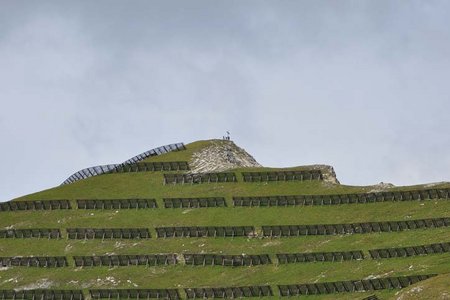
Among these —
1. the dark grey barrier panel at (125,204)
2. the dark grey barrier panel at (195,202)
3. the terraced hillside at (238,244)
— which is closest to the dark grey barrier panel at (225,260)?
the terraced hillside at (238,244)

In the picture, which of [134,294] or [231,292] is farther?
[134,294]

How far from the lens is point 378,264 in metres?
155

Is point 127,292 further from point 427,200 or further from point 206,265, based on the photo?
point 427,200

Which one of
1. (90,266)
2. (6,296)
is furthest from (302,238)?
(6,296)

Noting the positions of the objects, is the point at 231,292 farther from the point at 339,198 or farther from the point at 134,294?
the point at 339,198

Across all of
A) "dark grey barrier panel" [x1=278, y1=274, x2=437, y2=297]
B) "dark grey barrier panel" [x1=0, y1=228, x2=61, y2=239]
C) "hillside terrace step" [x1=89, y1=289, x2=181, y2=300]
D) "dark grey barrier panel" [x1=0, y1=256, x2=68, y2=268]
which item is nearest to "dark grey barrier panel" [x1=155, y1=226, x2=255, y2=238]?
"dark grey barrier panel" [x1=0, y1=256, x2=68, y2=268]

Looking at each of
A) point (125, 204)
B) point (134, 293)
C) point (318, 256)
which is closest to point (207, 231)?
point (125, 204)

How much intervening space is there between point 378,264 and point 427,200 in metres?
29.5

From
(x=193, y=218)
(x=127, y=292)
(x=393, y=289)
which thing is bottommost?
(x=393, y=289)

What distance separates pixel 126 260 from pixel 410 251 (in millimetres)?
38805

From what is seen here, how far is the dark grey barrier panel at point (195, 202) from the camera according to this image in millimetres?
194125

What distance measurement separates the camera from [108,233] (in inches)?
7343

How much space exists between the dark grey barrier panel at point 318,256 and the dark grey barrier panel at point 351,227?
986 centimetres

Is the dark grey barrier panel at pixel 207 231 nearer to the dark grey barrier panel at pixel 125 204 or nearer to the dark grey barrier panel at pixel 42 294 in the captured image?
the dark grey barrier panel at pixel 125 204
